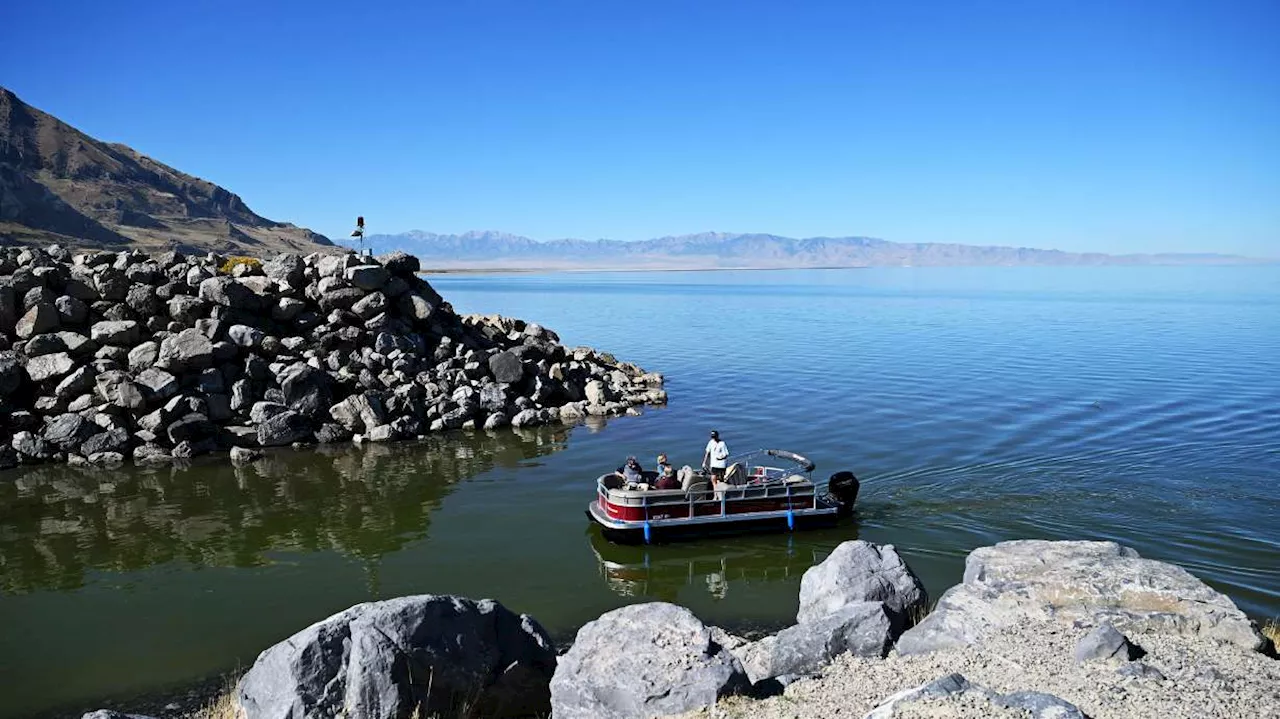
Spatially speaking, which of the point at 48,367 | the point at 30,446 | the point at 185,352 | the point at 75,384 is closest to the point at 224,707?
the point at 30,446

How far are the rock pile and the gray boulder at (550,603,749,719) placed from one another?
23902 millimetres

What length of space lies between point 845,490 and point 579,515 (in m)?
7.71

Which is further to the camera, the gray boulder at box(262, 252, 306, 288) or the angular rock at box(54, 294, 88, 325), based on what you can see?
the gray boulder at box(262, 252, 306, 288)

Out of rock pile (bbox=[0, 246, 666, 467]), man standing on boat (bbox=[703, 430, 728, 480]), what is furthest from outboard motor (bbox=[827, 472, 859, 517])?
rock pile (bbox=[0, 246, 666, 467])

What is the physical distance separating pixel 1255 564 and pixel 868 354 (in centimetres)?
4094

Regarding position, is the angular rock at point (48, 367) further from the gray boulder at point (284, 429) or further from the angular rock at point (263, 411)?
the gray boulder at point (284, 429)

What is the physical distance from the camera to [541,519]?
24.9 m

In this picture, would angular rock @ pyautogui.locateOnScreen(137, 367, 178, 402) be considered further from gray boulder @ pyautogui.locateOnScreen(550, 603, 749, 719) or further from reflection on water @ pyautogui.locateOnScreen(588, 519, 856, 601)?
gray boulder @ pyautogui.locateOnScreen(550, 603, 749, 719)

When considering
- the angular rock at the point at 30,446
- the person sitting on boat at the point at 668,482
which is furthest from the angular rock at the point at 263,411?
the person sitting on boat at the point at 668,482

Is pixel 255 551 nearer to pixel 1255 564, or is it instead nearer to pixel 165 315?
pixel 165 315

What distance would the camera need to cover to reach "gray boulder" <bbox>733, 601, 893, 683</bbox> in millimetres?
12766

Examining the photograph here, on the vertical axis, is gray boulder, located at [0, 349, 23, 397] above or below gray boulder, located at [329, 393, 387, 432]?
above

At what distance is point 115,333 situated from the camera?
109ft

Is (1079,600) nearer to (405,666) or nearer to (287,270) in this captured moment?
(405,666)
